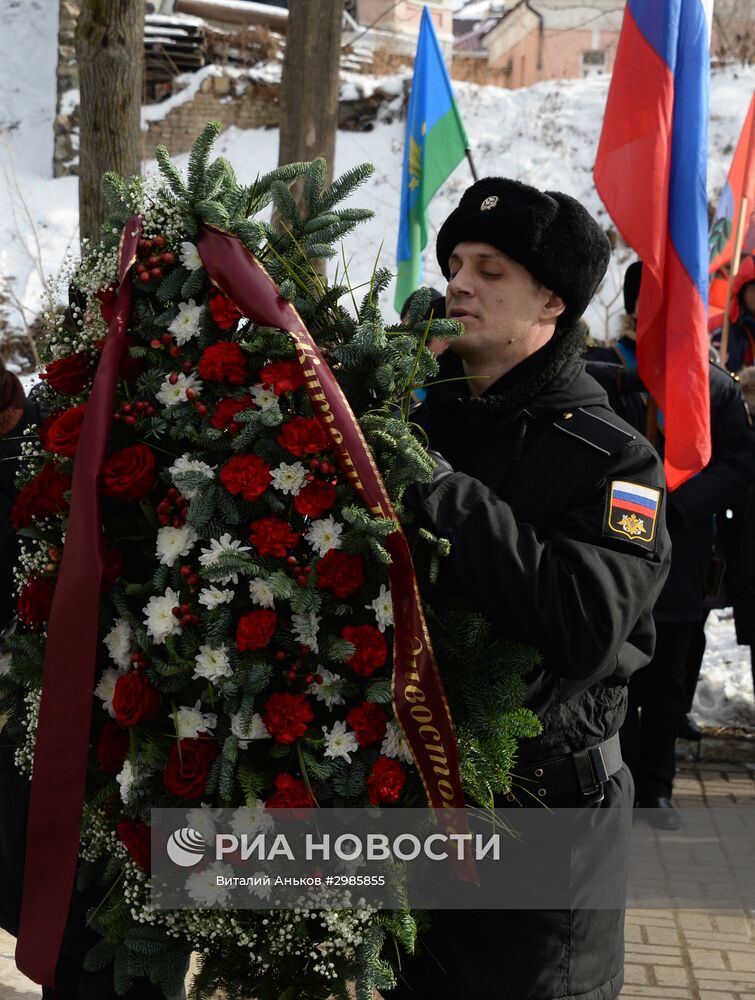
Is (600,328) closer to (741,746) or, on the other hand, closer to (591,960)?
(741,746)

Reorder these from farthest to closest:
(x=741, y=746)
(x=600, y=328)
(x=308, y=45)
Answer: (x=600, y=328), (x=308, y=45), (x=741, y=746)

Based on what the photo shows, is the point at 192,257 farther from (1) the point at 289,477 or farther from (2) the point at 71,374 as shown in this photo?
(1) the point at 289,477

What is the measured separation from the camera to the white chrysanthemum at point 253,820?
2.05m

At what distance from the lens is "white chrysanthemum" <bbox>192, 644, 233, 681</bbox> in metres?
2.05

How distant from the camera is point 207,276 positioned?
2.21 m

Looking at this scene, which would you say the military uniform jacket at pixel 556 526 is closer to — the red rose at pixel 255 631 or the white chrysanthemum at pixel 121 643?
the red rose at pixel 255 631

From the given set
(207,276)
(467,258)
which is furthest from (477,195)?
(207,276)

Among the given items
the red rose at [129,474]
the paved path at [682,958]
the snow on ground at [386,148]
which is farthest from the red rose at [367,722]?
the snow on ground at [386,148]

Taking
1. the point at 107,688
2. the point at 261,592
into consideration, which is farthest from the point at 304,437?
the point at 107,688

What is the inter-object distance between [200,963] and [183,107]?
17408 mm

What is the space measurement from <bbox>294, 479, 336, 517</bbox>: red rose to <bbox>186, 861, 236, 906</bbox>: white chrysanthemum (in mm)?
651

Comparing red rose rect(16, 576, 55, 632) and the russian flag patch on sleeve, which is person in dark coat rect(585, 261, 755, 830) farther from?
red rose rect(16, 576, 55, 632)

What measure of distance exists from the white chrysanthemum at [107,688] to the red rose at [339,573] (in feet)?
1.51

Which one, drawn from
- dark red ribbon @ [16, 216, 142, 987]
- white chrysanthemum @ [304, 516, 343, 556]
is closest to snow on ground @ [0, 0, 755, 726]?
dark red ribbon @ [16, 216, 142, 987]
